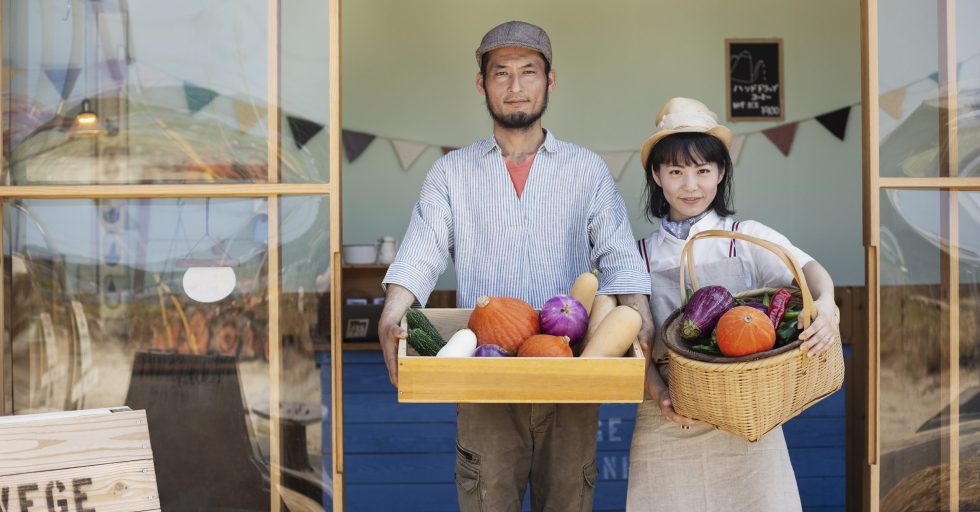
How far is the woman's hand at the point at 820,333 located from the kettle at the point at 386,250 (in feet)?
10.3

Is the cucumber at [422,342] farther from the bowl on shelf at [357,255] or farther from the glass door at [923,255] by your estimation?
the bowl on shelf at [357,255]

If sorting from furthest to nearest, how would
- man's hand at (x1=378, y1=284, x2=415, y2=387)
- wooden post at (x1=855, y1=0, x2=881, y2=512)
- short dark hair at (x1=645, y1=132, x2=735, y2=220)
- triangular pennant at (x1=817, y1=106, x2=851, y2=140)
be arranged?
1. triangular pennant at (x1=817, y1=106, x2=851, y2=140)
2. wooden post at (x1=855, y1=0, x2=881, y2=512)
3. short dark hair at (x1=645, y1=132, x2=735, y2=220)
4. man's hand at (x1=378, y1=284, x2=415, y2=387)

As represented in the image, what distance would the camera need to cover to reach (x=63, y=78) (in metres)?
2.62

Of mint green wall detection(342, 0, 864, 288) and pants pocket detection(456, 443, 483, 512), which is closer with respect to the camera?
pants pocket detection(456, 443, 483, 512)

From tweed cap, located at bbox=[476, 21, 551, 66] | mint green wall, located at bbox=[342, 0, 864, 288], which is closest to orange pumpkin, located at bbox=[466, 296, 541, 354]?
tweed cap, located at bbox=[476, 21, 551, 66]

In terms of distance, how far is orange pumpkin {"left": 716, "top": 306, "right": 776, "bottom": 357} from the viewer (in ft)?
6.19

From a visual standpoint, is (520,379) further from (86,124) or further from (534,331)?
(86,124)

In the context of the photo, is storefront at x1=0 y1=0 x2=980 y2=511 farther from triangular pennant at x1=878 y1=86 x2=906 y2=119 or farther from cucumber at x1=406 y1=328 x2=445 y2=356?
cucumber at x1=406 y1=328 x2=445 y2=356

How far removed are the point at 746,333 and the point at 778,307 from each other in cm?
17

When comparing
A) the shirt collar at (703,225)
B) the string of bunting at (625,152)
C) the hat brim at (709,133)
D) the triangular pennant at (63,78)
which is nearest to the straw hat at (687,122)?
the hat brim at (709,133)

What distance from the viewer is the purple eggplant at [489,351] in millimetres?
1919

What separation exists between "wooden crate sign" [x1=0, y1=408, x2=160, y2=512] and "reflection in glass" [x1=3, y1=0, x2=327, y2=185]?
2.52 ft

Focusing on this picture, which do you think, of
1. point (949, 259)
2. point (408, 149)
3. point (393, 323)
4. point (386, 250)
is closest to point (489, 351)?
point (393, 323)

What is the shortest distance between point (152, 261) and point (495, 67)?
1210mm
